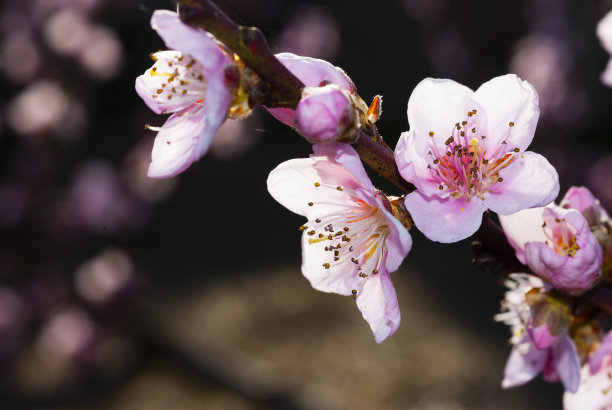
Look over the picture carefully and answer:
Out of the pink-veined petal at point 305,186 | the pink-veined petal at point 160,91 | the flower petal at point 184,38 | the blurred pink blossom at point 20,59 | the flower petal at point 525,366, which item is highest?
the flower petal at point 184,38

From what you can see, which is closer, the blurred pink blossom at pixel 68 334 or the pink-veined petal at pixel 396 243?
the pink-veined petal at pixel 396 243

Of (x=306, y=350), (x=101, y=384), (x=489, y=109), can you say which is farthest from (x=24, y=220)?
(x=489, y=109)

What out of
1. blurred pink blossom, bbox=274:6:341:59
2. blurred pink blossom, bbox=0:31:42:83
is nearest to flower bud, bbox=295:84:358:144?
blurred pink blossom, bbox=0:31:42:83

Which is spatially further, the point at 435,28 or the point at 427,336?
the point at 435,28

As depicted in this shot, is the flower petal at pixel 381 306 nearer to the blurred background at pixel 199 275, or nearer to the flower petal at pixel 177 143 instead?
the flower petal at pixel 177 143

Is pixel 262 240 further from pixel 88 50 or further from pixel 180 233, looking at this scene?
pixel 88 50

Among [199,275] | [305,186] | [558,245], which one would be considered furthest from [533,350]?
[199,275]

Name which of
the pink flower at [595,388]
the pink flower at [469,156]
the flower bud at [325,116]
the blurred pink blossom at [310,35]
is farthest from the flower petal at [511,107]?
the blurred pink blossom at [310,35]
